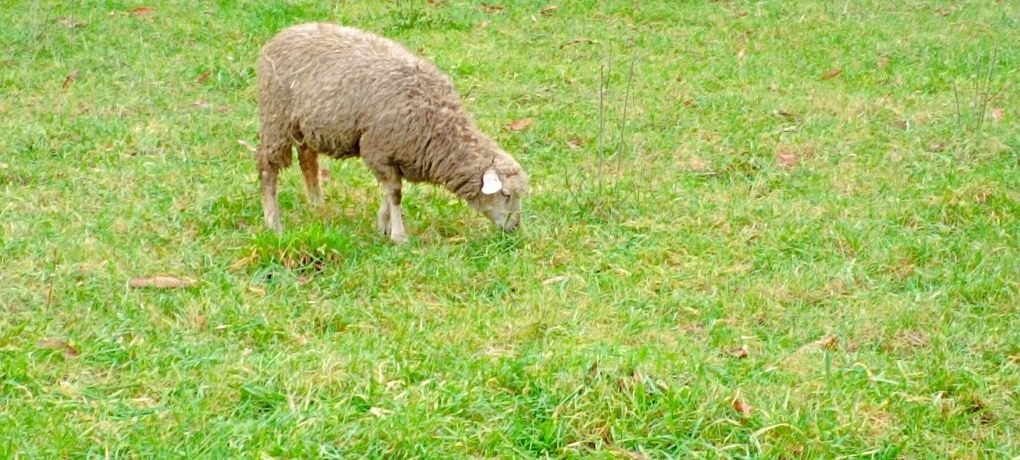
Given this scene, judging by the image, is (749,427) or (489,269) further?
(489,269)

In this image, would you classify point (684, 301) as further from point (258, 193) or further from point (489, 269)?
point (258, 193)

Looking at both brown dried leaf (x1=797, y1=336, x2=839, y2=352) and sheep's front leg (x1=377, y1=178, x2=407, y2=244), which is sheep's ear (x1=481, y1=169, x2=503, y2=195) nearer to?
sheep's front leg (x1=377, y1=178, x2=407, y2=244)

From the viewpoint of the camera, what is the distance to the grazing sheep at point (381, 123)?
23.3 feet

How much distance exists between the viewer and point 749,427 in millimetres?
4660

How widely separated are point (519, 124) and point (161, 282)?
12.9 ft

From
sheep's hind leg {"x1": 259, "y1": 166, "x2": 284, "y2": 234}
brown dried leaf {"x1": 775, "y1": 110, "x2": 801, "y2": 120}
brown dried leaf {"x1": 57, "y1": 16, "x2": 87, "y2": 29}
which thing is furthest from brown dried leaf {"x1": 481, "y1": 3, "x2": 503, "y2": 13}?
sheep's hind leg {"x1": 259, "y1": 166, "x2": 284, "y2": 234}

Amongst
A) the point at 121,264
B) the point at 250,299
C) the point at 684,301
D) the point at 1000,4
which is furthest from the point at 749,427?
the point at 1000,4

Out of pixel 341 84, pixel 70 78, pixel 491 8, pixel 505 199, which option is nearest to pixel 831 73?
pixel 491 8

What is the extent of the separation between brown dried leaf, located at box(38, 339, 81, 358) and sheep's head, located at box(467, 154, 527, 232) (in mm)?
2713

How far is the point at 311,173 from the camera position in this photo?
308 inches

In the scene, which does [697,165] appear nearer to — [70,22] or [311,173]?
[311,173]

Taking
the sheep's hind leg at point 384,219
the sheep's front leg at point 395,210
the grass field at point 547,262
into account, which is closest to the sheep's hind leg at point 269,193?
the grass field at point 547,262

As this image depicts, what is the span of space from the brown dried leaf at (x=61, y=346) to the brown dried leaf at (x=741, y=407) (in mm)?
2908

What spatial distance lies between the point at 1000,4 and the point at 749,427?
10526 millimetres
